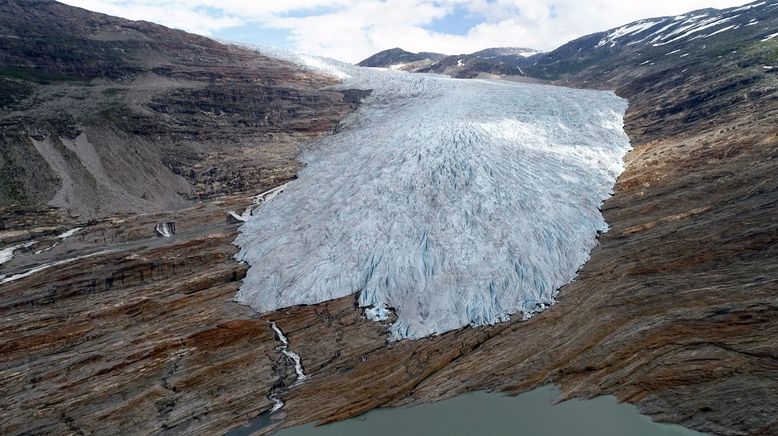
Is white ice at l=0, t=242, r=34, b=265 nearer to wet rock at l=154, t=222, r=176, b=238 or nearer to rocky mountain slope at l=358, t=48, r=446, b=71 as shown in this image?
wet rock at l=154, t=222, r=176, b=238

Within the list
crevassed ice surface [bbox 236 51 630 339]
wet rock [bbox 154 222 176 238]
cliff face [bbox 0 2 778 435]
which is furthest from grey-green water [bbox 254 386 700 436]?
wet rock [bbox 154 222 176 238]

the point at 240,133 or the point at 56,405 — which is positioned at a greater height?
the point at 240,133

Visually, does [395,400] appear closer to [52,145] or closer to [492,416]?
[492,416]

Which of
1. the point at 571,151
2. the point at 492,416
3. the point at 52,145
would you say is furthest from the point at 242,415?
the point at 52,145

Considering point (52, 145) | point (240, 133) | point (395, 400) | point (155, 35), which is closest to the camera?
point (395, 400)

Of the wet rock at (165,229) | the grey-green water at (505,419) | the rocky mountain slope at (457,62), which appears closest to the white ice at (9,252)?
the wet rock at (165,229)

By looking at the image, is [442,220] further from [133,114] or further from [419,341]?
[133,114]

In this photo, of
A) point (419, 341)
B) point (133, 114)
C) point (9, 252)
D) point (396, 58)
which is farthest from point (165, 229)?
point (396, 58)
